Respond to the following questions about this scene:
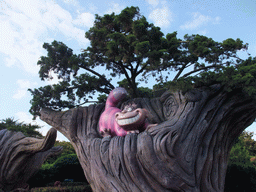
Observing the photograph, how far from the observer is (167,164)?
4.75 meters

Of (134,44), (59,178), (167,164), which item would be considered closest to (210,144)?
(167,164)

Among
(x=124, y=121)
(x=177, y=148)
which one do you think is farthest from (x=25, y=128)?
(x=177, y=148)

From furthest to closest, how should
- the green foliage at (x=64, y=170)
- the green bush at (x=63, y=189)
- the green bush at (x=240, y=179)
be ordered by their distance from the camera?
the green foliage at (x=64, y=170), the green bush at (x=240, y=179), the green bush at (x=63, y=189)

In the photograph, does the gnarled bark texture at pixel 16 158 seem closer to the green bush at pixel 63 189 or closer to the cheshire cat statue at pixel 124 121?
the green bush at pixel 63 189

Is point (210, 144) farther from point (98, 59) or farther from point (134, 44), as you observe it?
point (98, 59)

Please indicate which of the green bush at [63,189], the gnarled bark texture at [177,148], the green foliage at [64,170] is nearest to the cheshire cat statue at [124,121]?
the gnarled bark texture at [177,148]

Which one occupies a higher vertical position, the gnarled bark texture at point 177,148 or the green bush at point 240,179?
the gnarled bark texture at point 177,148

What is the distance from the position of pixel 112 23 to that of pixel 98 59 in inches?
60.6

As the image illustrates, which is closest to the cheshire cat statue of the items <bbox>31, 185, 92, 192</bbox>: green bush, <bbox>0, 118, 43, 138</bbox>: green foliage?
<bbox>31, 185, 92, 192</bbox>: green bush

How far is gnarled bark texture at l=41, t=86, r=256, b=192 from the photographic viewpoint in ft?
15.6

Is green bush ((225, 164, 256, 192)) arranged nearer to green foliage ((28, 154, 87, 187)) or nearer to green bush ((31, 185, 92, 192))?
green bush ((31, 185, 92, 192))

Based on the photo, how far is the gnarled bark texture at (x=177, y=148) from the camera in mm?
4770

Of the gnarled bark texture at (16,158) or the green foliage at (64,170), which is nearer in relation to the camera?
the gnarled bark texture at (16,158)

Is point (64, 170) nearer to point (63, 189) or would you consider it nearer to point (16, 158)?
point (16, 158)
